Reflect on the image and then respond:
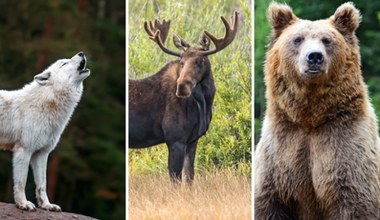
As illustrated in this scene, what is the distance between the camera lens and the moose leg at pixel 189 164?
8.88m

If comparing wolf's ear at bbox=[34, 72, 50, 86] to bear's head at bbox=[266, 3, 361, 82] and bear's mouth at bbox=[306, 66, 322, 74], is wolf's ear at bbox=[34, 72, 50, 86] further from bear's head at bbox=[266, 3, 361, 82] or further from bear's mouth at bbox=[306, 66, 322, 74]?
bear's mouth at bbox=[306, 66, 322, 74]

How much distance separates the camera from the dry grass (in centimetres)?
884

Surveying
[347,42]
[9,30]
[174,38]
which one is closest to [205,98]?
[174,38]

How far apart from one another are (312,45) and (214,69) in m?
0.87

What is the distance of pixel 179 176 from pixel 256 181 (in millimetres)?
531

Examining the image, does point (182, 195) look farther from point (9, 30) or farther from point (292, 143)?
point (9, 30)

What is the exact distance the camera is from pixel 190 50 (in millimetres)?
8898

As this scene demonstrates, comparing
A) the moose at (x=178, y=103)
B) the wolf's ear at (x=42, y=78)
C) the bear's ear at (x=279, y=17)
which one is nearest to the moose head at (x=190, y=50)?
the moose at (x=178, y=103)

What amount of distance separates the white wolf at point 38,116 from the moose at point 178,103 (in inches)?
19.1

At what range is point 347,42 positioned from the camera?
27.6ft

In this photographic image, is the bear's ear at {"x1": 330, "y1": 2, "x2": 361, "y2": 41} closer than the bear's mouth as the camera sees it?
No

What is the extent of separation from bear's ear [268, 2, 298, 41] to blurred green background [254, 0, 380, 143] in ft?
1.35

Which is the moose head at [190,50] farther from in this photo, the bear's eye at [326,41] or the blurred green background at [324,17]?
the bear's eye at [326,41]

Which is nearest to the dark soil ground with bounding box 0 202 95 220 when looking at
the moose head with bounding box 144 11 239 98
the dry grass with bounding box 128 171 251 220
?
the dry grass with bounding box 128 171 251 220
